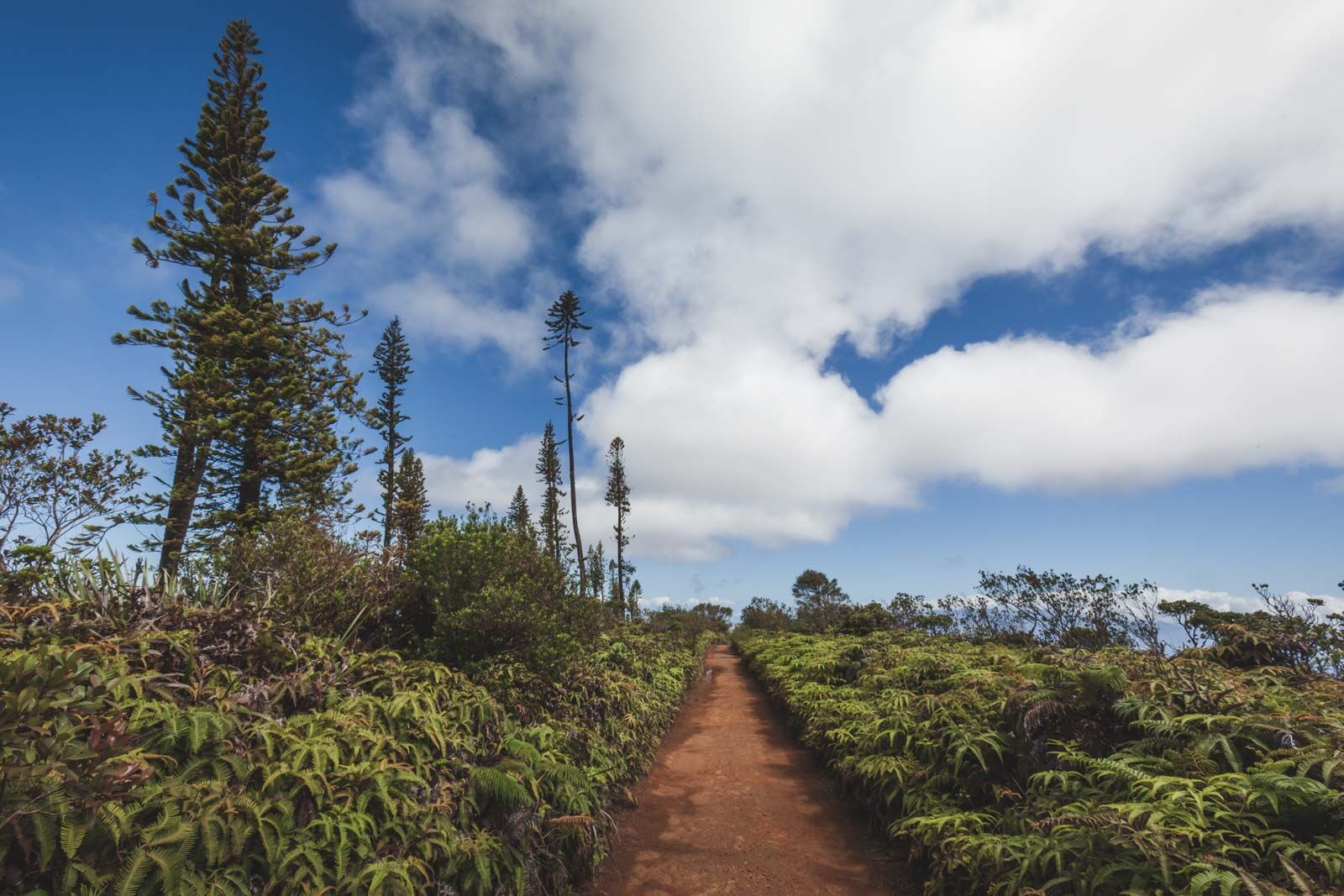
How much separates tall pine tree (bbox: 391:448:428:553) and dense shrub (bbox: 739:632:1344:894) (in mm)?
25407

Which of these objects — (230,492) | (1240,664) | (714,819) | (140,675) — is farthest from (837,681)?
(230,492)

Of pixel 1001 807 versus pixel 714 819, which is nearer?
pixel 1001 807

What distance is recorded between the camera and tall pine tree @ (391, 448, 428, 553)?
92.7 ft

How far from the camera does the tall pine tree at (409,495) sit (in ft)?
92.7

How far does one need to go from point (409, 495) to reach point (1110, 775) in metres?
32.5

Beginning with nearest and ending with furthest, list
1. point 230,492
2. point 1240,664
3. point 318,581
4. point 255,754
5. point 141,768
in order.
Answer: point 141,768, point 255,754, point 318,581, point 1240,664, point 230,492

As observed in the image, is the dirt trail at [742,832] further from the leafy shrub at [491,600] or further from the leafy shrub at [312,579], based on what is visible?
the leafy shrub at [312,579]

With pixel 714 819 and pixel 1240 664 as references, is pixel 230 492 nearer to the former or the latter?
pixel 714 819

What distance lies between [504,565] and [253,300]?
673 inches

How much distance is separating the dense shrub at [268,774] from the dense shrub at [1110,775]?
2.99 meters

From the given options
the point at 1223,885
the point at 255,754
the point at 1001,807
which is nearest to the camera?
the point at 1223,885

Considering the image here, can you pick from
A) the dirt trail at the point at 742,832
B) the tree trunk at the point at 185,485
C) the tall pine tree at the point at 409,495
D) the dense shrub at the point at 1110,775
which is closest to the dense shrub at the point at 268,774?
the dirt trail at the point at 742,832

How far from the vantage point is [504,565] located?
22.9 feet

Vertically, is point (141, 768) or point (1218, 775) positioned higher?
point (141, 768)
